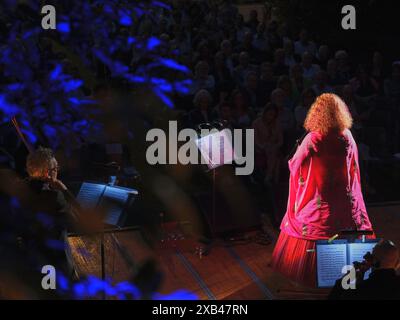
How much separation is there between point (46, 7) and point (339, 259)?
21.0 feet

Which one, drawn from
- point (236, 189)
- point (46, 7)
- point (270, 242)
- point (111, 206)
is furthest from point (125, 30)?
point (111, 206)

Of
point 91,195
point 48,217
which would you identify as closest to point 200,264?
point 91,195

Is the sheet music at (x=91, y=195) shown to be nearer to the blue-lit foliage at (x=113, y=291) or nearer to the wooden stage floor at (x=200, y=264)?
the blue-lit foliage at (x=113, y=291)

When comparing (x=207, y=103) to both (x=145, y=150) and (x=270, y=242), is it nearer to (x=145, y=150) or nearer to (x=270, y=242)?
(x=145, y=150)

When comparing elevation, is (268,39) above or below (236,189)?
above

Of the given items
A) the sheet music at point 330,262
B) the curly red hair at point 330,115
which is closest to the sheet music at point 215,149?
the curly red hair at point 330,115

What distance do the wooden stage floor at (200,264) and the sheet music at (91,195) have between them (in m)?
1.08

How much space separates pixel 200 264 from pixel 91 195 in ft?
5.28

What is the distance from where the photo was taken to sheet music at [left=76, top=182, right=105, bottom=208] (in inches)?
212

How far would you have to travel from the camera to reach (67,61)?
916 centimetres

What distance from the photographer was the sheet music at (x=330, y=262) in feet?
17.5

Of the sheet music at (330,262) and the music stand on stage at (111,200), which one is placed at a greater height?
the music stand on stage at (111,200)

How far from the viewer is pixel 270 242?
7.13m
